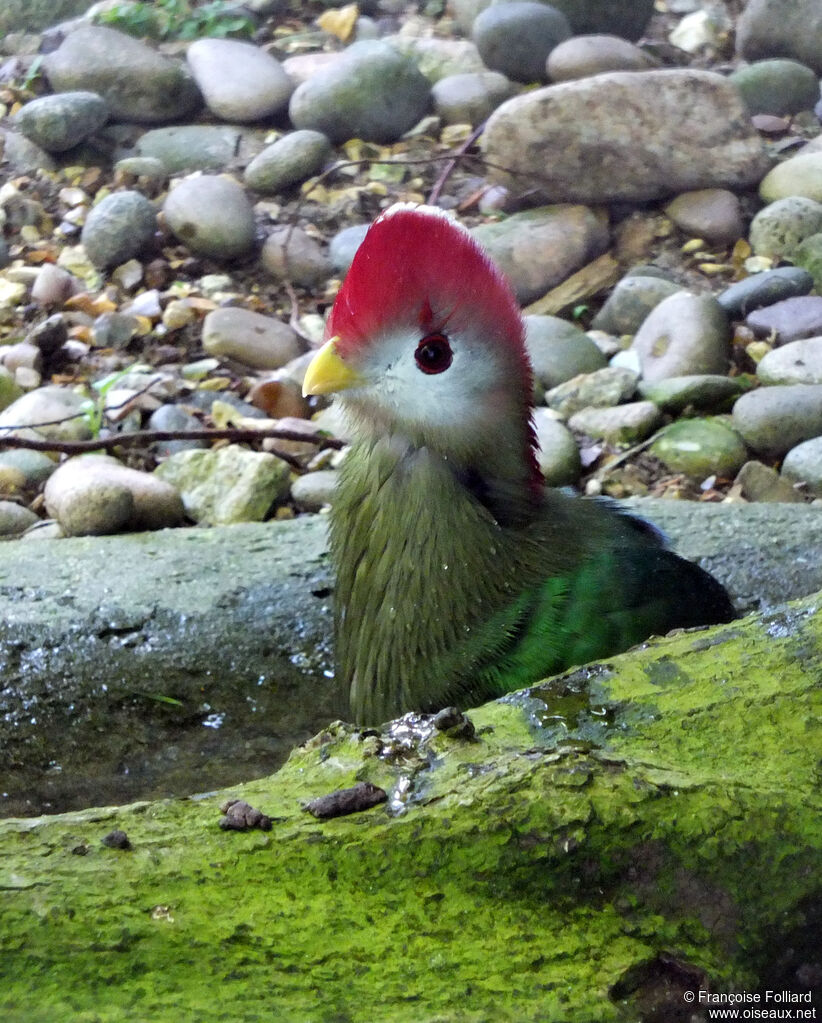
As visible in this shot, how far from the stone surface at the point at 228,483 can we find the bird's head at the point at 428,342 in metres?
1.21

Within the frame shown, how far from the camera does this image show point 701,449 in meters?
3.29

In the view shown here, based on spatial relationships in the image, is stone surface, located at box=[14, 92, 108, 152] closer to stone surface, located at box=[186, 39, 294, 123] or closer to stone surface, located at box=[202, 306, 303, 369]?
stone surface, located at box=[186, 39, 294, 123]

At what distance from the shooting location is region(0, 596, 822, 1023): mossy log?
97 centimetres

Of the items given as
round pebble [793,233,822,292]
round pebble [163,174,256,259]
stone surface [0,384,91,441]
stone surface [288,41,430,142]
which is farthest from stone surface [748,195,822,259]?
stone surface [0,384,91,441]

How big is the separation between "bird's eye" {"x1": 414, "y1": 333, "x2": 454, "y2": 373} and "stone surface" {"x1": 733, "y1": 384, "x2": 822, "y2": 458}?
1.81 m

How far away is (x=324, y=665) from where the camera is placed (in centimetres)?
227

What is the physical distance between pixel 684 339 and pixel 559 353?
404mm

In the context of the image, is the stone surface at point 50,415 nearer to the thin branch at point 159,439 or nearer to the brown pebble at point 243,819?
the thin branch at point 159,439

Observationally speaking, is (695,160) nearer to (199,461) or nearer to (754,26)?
(754,26)

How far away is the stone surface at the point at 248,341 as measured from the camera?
13.3 ft

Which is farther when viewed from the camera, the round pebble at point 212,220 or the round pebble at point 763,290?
the round pebble at point 212,220

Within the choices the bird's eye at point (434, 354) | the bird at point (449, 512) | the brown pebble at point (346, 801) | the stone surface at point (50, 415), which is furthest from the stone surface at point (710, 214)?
the brown pebble at point (346, 801)

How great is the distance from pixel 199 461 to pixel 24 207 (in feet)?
7.80

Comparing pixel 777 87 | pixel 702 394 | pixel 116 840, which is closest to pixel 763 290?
pixel 702 394
